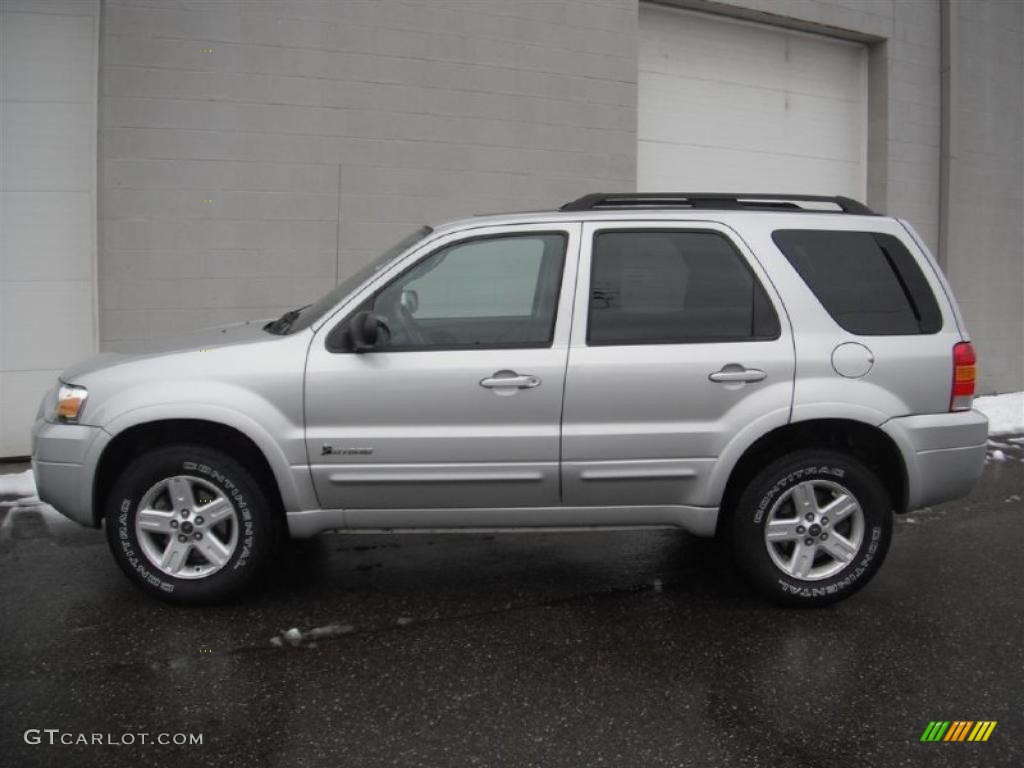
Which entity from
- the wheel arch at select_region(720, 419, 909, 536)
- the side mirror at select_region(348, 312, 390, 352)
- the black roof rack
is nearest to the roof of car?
the black roof rack

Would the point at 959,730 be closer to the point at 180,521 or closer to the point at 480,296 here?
the point at 480,296

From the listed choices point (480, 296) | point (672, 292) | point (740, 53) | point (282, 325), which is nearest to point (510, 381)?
point (480, 296)

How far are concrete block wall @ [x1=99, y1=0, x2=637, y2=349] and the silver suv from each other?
3671mm

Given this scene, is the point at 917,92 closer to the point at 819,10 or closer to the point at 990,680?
the point at 819,10

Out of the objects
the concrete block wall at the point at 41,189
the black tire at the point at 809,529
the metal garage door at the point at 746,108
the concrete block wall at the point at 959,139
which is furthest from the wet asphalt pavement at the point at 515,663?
the concrete block wall at the point at 959,139

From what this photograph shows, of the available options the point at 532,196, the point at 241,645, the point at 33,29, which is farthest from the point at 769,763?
the point at 33,29

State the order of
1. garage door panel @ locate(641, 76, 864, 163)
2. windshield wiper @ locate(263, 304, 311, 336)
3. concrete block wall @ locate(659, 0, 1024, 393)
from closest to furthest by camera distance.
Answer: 1. windshield wiper @ locate(263, 304, 311, 336)
2. garage door panel @ locate(641, 76, 864, 163)
3. concrete block wall @ locate(659, 0, 1024, 393)

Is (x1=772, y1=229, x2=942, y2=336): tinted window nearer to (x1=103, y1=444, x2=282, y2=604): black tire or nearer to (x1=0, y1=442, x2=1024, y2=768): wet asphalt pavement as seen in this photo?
(x1=0, y1=442, x2=1024, y2=768): wet asphalt pavement

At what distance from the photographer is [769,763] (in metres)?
3.12

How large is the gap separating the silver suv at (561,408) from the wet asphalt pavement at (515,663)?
0.36m

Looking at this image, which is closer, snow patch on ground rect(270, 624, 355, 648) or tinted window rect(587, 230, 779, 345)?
snow patch on ground rect(270, 624, 355, 648)

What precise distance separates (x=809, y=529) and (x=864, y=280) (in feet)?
3.96

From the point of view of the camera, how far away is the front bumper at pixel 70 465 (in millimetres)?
4352

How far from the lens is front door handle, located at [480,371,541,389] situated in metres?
4.31
